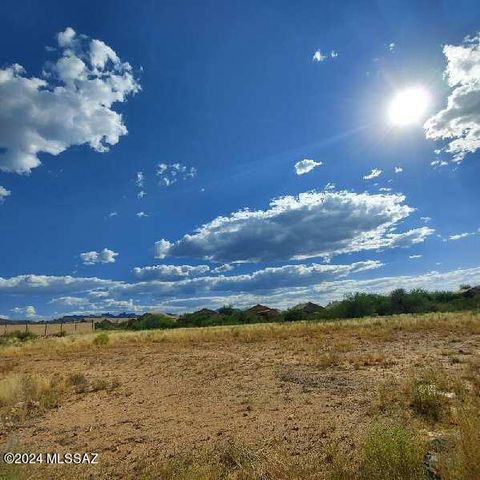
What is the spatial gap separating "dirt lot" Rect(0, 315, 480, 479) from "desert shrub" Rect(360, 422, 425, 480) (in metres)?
1.89

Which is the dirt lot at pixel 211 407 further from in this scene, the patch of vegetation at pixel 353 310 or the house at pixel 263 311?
the house at pixel 263 311

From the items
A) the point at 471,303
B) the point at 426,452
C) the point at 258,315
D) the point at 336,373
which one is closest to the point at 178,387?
the point at 336,373

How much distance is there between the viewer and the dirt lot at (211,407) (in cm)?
982

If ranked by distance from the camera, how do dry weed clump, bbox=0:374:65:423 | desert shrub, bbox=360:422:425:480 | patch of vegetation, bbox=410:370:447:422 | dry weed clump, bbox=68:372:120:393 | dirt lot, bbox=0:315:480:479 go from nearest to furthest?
1. desert shrub, bbox=360:422:425:480
2. dirt lot, bbox=0:315:480:479
3. patch of vegetation, bbox=410:370:447:422
4. dry weed clump, bbox=0:374:65:423
5. dry weed clump, bbox=68:372:120:393

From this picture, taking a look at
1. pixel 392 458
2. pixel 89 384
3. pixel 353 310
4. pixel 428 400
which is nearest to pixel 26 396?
pixel 89 384

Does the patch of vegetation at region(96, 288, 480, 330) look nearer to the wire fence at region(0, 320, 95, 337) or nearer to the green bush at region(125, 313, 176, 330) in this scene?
the green bush at region(125, 313, 176, 330)

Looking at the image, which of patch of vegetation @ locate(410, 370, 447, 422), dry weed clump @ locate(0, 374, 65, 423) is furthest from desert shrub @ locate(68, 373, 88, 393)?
patch of vegetation @ locate(410, 370, 447, 422)

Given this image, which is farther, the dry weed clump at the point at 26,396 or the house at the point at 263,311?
the house at the point at 263,311

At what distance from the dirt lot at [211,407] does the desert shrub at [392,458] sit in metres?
1.89

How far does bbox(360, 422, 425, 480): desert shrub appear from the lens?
690 cm

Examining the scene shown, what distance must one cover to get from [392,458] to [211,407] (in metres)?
7.14

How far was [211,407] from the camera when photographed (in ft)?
44.0

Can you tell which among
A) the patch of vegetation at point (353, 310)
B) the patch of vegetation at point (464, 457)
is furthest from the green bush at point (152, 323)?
the patch of vegetation at point (464, 457)

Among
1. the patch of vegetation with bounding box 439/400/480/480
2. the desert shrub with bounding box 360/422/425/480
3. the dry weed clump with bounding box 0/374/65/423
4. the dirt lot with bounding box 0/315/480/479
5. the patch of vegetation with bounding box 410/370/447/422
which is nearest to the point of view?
the patch of vegetation with bounding box 439/400/480/480
